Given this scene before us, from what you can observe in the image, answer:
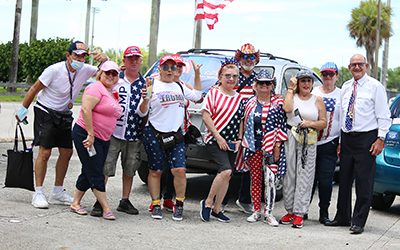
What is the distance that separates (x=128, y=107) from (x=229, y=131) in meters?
1.15

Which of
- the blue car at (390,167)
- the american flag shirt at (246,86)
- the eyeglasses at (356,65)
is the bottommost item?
the blue car at (390,167)

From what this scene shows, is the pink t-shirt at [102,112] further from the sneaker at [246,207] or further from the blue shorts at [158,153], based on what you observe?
the sneaker at [246,207]

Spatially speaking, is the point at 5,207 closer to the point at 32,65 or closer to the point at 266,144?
the point at 266,144

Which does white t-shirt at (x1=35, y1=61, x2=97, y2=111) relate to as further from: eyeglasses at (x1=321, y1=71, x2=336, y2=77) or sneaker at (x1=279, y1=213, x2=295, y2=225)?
sneaker at (x1=279, y1=213, x2=295, y2=225)

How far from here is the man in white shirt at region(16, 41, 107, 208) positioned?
7758mm

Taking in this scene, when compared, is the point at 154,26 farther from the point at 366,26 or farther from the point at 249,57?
the point at 366,26

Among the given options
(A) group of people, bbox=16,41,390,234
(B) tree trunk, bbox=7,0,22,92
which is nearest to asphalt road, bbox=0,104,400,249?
(A) group of people, bbox=16,41,390,234

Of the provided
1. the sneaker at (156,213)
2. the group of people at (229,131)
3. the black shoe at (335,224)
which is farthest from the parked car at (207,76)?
the sneaker at (156,213)

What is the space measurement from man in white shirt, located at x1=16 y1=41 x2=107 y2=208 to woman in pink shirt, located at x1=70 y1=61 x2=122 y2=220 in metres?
0.41

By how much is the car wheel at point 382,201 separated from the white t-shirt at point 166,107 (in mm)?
3256

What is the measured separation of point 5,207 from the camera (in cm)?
758

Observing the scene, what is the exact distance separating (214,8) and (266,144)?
32.8 ft

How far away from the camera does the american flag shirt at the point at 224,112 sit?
7.73 metres

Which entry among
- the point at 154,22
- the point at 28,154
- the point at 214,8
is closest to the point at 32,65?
the point at 154,22
